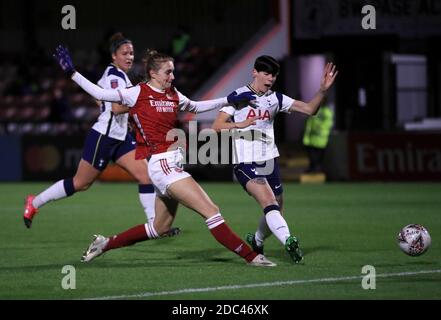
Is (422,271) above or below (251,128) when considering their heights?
below

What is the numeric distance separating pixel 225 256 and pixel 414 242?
6.42 feet

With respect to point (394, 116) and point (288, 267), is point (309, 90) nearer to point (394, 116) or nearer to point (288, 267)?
point (394, 116)

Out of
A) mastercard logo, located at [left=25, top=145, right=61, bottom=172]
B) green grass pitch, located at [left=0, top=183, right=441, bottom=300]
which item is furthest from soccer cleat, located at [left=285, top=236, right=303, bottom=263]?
mastercard logo, located at [left=25, top=145, right=61, bottom=172]

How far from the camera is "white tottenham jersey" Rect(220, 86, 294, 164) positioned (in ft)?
33.2

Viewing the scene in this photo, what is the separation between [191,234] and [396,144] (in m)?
10.5

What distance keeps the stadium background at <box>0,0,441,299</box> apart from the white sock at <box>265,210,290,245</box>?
0.99ft

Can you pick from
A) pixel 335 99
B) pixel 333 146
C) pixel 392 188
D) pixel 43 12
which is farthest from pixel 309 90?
pixel 43 12

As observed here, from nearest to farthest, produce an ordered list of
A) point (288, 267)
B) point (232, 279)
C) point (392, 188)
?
point (232, 279), point (288, 267), point (392, 188)

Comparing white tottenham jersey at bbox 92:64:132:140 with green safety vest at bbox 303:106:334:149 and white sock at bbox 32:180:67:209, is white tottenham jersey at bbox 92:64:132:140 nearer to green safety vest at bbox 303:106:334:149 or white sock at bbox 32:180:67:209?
white sock at bbox 32:180:67:209

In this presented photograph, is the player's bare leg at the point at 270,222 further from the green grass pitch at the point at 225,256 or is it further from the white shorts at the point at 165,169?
the white shorts at the point at 165,169

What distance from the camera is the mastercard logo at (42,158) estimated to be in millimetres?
24875

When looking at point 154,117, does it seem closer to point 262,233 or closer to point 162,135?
point 162,135

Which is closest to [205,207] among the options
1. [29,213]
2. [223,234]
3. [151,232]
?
[223,234]

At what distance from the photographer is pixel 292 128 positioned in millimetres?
27781
